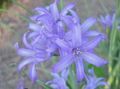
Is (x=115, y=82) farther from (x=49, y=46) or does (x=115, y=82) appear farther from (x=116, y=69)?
(x=49, y=46)

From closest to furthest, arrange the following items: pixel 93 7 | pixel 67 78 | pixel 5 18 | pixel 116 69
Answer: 1. pixel 67 78
2. pixel 116 69
3. pixel 93 7
4. pixel 5 18

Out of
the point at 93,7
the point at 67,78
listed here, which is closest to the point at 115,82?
the point at 67,78

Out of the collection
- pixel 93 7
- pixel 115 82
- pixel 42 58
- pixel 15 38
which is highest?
pixel 93 7

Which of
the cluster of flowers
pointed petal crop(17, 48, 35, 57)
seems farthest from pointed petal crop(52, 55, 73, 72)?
pointed petal crop(17, 48, 35, 57)

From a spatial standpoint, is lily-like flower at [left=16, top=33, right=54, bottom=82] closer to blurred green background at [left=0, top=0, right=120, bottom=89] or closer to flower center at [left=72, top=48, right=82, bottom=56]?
flower center at [left=72, top=48, right=82, bottom=56]

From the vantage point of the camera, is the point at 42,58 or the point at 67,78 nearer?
the point at 42,58

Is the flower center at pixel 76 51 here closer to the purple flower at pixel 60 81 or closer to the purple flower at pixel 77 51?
the purple flower at pixel 77 51

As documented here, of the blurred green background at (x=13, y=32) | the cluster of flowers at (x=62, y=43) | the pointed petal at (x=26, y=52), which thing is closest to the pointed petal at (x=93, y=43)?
the cluster of flowers at (x=62, y=43)

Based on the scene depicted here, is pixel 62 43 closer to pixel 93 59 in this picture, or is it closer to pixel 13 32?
pixel 93 59
